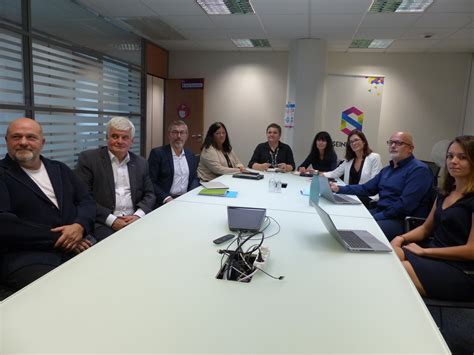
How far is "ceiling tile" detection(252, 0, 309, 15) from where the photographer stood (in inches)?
155

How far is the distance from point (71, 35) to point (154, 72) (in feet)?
7.32

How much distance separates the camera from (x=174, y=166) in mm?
3252

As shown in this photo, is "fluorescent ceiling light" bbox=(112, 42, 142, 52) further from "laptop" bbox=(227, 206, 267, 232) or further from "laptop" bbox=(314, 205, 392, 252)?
"laptop" bbox=(314, 205, 392, 252)

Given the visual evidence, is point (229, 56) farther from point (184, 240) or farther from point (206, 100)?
point (184, 240)

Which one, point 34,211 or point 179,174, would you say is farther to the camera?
point 179,174

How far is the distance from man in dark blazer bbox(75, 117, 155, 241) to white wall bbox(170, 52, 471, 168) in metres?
4.47

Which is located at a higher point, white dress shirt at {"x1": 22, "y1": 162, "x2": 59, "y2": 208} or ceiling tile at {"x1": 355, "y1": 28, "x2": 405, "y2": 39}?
ceiling tile at {"x1": 355, "y1": 28, "x2": 405, "y2": 39}

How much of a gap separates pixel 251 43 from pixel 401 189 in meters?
4.30

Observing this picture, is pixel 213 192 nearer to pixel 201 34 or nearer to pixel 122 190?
pixel 122 190

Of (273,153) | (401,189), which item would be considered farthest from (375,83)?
(401,189)

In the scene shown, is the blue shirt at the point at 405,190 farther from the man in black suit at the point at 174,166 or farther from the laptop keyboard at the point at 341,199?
the man in black suit at the point at 174,166

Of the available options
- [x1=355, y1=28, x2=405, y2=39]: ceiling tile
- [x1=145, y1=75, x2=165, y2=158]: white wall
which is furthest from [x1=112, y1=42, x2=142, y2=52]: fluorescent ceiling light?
[x1=355, y1=28, x2=405, y2=39]: ceiling tile

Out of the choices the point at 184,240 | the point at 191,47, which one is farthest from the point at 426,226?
the point at 191,47

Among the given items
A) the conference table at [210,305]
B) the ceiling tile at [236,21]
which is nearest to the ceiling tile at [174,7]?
the ceiling tile at [236,21]
